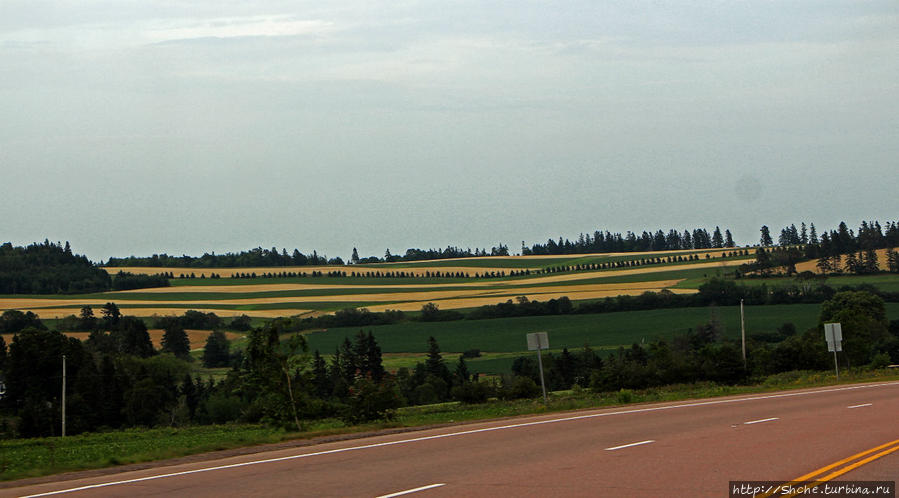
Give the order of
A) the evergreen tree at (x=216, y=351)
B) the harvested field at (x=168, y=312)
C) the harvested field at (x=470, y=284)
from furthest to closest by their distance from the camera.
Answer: the harvested field at (x=470, y=284), the harvested field at (x=168, y=312), the evergreen tree at (x=216, y=351)

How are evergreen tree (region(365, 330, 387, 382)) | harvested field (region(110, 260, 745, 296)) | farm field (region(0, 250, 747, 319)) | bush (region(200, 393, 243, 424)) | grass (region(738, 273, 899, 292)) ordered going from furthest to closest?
1. harvested field (region(110, 260, 745, 296))
2. farm field (region(0, 250, 747, 319))
3. grass (region(738, 273, 899, 292))
4. evergreen tree (region(365, 330, 387, 382))
5. bush (region(200, 393, 243, 424))

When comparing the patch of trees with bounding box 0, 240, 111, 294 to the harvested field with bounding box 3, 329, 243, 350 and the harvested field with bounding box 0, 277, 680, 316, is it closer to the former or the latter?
the harvested field with bounding box 0, 277, 680, 316

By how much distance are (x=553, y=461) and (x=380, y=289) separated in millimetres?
144558

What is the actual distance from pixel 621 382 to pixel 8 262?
15650 centimetres

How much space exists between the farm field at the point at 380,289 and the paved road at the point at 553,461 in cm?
10941

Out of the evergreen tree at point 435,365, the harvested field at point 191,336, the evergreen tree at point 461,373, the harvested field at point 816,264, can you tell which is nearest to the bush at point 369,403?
the evergreen tree at point 461,373

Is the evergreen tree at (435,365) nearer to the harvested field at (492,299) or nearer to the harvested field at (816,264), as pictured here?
the harvested field at (492,299)

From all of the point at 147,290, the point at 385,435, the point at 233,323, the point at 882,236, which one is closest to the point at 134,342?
the point at 233,323

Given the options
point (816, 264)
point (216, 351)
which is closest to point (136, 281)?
point (216, 351)

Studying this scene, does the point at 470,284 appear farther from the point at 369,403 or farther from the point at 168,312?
the point at 369,403

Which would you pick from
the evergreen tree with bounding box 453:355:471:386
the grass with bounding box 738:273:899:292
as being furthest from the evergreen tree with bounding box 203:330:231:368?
the grass with bounding box 738:273:899:292

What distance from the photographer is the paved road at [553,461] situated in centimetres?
1366

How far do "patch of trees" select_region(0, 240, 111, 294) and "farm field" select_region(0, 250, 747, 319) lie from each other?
7.28 m

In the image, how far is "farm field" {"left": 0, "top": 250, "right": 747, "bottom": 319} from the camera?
14038 centimetres
